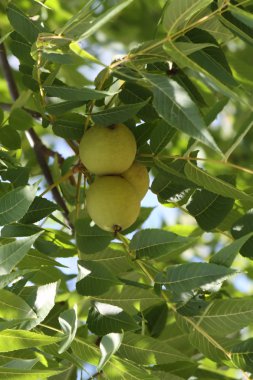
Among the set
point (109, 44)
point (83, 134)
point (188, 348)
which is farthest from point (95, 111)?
point (109, 44)

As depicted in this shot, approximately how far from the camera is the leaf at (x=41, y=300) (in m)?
1.42

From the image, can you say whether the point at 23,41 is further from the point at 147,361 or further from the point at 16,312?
the point at 147,361

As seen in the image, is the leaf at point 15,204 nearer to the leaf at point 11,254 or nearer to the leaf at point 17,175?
the leaf at point 11,254

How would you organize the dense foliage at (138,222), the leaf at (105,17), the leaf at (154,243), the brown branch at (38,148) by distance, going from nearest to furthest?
the leaf at (105,17), the dense foliage at (138,222), the leaf at (154,243), the brown branch at (38,148)

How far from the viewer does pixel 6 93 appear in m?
2.73

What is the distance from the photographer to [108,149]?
1.66 meters

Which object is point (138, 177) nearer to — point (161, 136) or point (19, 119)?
point (161, 136)

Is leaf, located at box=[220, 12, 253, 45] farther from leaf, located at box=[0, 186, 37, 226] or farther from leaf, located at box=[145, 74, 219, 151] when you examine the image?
leaf, located at box=[0, 186, 37, 226]

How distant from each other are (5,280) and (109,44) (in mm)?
1438

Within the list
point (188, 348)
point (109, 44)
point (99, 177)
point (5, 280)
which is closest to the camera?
point (5, 280)

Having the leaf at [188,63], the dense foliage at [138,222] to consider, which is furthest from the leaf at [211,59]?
the leaf at [188,63]

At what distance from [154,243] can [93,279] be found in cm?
14

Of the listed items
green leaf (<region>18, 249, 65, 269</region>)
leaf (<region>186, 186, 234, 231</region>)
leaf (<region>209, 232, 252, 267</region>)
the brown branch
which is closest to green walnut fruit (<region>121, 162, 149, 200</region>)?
leaf (<region>186, 186, 234, 231</region>)

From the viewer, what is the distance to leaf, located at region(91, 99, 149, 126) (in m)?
1.60
